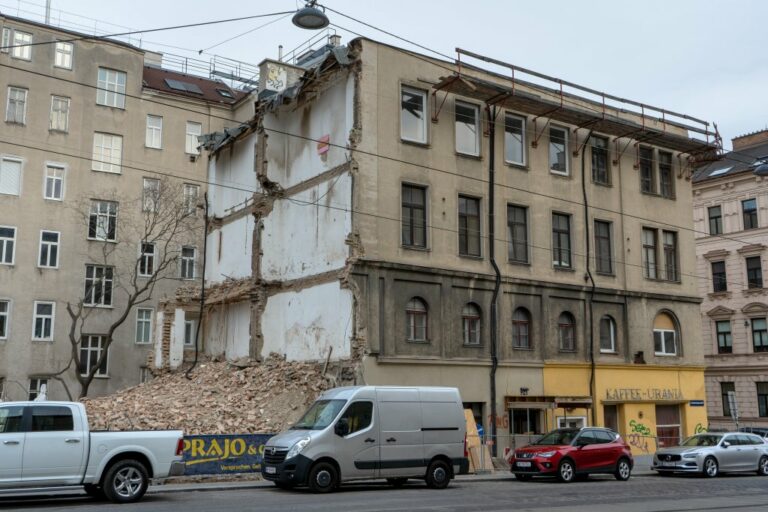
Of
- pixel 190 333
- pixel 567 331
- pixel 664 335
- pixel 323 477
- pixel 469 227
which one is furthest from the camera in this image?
pixel 190 333

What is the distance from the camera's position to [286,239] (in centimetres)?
3152

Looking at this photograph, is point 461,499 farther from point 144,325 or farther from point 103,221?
point 103,221

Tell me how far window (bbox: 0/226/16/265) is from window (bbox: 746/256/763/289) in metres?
43.7

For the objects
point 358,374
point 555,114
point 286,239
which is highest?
point 555,114

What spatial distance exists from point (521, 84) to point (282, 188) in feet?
34.2

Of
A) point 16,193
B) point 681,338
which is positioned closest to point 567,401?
point 681,338

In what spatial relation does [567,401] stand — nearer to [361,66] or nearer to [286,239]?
[286,239]

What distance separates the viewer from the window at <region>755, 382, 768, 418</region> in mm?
49375

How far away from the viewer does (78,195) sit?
43.6 metres

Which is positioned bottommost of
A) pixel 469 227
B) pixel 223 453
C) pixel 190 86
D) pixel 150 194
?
pixel 223 453

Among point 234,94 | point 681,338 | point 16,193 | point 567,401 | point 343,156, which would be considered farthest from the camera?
point 234,94

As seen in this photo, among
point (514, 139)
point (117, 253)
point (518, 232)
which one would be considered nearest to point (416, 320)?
point (518, 232)

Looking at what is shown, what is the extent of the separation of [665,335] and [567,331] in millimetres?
6055

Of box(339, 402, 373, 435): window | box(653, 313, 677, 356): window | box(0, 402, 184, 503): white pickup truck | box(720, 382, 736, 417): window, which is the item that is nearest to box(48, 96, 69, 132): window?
box(339, 402, 373, 435): window
